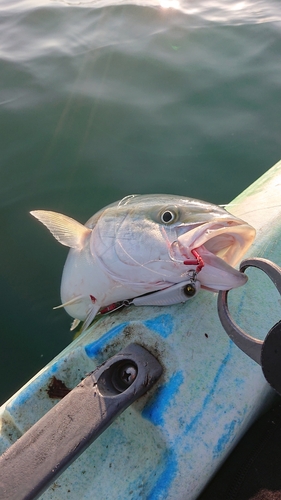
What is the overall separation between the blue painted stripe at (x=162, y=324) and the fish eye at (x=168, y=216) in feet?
1.60

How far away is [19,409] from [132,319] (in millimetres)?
718

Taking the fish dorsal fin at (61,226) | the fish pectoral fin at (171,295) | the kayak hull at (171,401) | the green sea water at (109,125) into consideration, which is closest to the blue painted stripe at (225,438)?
the kayak hull at (171,401)

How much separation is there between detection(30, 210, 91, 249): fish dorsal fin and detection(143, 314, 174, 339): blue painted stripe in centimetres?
79

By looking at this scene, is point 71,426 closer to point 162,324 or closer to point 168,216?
point 162,324

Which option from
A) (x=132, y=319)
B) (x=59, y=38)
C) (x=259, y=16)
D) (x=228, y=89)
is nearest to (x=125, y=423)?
(x=132, y=319)

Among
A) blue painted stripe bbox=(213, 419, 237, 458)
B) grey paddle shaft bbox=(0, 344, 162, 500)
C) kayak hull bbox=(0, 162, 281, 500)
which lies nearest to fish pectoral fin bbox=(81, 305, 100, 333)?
kayak hull bbox=(0, 162, 281, 500)

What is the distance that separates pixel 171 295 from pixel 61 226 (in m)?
0.86

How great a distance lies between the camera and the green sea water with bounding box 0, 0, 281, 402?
3.30 meters

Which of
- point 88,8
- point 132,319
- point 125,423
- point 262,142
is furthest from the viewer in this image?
point 88,8

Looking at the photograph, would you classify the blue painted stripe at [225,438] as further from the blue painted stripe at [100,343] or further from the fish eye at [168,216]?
the fish eye at [168,216]

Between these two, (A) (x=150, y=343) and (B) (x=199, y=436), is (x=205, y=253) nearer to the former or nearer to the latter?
(A) (x=150, y=343)

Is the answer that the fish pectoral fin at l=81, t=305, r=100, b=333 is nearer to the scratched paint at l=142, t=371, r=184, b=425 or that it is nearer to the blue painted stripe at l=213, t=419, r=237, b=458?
the scratched paint at l=142, t=371, r=184, b=425

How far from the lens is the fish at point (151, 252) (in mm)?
1758

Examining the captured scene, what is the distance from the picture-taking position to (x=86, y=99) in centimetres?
469
